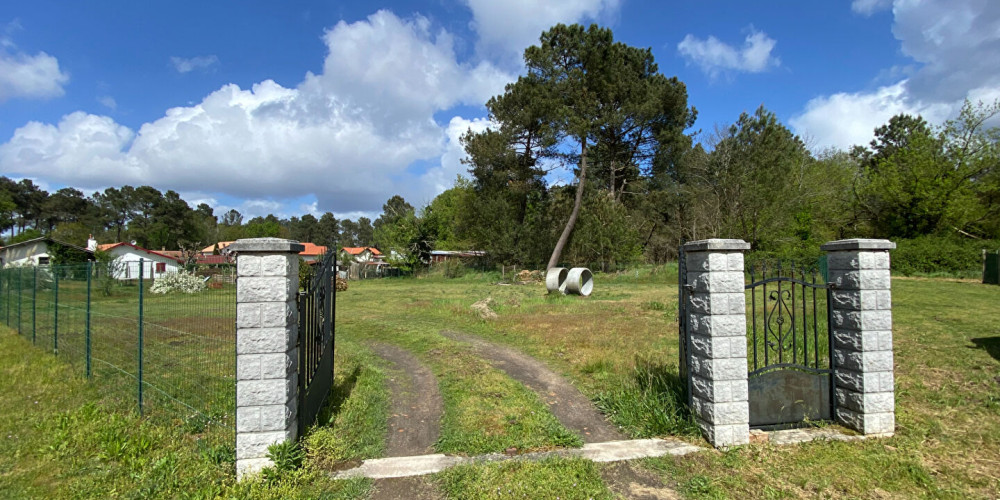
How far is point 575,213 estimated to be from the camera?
2742 cm

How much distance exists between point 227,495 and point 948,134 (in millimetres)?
32713

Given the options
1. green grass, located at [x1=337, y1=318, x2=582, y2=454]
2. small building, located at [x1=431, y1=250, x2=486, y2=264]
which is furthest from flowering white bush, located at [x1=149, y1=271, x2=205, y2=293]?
small building, located at [x1=431, y1=250, x2=486, y2=264]

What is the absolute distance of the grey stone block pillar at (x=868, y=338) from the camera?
4199 mm

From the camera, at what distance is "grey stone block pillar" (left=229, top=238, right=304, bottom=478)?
3.41 meters

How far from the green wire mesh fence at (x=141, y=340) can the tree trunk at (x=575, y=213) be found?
20197mm

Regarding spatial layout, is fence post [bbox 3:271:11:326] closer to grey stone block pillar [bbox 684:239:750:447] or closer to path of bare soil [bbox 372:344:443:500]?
path of bare soil [bbox 372:344:443:500]

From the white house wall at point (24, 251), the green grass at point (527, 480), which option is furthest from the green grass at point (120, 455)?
the white house wall at point (24, 251)

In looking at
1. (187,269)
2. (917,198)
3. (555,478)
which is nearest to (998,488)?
(555,478)

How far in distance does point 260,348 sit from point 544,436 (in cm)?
247

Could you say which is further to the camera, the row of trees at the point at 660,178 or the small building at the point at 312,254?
the row of trees at the point at 660,178

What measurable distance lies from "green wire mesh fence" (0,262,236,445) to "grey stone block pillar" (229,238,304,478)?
0.96 meters

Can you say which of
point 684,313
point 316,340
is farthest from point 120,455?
point 684,313

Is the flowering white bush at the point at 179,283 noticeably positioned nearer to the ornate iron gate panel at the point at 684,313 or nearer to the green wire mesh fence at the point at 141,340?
the green wire mesh fence at the point at 141,340

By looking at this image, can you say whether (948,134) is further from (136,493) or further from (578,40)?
(136,493)
